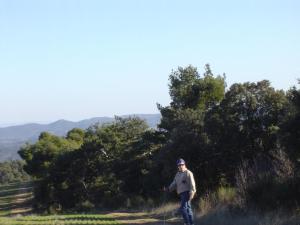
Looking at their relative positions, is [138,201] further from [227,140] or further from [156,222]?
[156,222]

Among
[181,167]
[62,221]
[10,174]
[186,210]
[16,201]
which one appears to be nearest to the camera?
[186,210]

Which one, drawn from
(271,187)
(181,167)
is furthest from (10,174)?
(181,167)

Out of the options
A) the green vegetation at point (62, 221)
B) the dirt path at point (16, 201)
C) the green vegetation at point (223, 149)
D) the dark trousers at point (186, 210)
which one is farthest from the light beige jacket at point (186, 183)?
the dirt path at point (16, 201)

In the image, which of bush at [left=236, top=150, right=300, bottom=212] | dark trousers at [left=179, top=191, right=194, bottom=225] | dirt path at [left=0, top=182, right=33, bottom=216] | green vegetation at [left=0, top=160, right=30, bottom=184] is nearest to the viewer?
dark trousers at [left=179, top=191, right=194, bottom=225]

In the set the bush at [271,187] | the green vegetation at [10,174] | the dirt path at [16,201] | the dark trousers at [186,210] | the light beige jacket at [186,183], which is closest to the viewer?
the dark trousers at [186,210]

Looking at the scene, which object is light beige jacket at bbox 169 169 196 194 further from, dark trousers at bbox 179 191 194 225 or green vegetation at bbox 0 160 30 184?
green vegetation at bbox 0 160 30 184

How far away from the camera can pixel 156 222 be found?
74.6ft

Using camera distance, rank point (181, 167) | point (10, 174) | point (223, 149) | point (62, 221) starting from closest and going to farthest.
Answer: point (181, 167) < point (62, 221) < point (223, 149) < point (10, 174)

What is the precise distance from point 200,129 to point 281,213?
1142 cm

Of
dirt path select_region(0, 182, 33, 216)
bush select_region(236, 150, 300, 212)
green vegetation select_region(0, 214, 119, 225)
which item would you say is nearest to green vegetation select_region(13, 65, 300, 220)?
bush select_region(236, 150, 300, 212)

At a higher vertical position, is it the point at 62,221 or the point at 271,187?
the point at 271,187

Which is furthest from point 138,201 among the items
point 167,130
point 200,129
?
point 200,129

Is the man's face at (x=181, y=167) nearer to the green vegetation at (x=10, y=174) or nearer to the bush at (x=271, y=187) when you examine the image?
the bush at (x=271, y=187)

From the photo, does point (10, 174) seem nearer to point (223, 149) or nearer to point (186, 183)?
point (223, 149)
